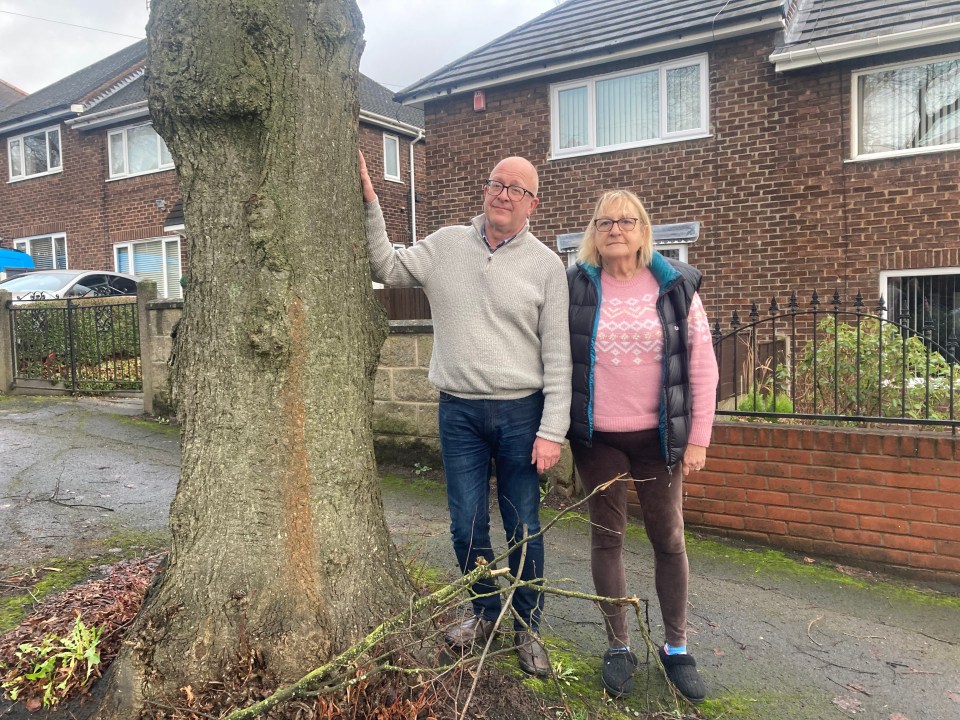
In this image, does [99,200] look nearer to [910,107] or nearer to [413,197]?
[413,197]

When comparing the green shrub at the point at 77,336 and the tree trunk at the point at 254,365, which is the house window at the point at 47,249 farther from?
the tree trunk at the point at 254,365

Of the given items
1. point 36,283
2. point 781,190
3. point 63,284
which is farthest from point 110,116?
point 781,190

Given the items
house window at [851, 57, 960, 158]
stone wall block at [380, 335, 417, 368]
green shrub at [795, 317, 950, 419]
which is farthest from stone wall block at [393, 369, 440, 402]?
house window at [851, 57, 960, 158]

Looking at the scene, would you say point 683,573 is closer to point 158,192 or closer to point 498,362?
point 498,362

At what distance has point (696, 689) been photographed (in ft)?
8.71

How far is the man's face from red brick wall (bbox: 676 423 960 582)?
2238 mm

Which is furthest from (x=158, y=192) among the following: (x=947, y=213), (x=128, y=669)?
(x=128, y=669)

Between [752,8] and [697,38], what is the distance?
2.39ft

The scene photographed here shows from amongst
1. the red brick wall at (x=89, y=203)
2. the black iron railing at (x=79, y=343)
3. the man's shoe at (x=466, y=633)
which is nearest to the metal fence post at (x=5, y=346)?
the black iron railing at (x=79, y=343)

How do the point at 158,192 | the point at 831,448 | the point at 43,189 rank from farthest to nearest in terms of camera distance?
the point at 43,189 < the point at 158,192 < the point at 831,448

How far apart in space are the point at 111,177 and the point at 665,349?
59.2 feet

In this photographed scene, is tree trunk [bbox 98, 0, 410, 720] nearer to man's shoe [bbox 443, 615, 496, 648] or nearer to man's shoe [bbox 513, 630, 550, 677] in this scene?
man's shoe [bbox 443, 615, 496, 648]

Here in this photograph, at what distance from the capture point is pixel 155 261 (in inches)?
673

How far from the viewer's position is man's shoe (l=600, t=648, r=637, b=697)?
8.62ft
